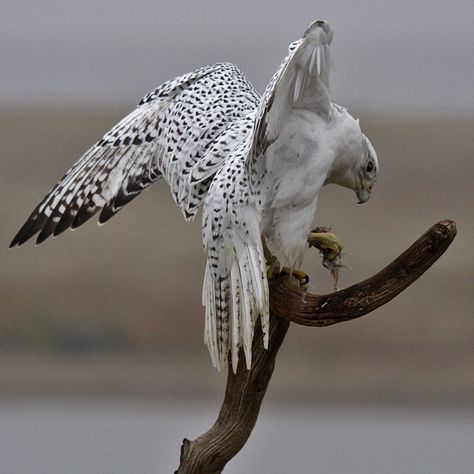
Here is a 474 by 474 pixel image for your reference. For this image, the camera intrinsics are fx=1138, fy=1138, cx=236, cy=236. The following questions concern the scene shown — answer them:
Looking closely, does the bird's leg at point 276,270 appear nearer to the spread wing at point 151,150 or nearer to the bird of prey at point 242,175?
the bird of prey at point 242,175

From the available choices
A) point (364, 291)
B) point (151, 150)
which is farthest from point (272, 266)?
point (151, 150)

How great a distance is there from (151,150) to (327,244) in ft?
2.11

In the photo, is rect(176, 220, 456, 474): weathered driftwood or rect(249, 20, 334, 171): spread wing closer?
rect(249, 20, 334, 171): spread wing

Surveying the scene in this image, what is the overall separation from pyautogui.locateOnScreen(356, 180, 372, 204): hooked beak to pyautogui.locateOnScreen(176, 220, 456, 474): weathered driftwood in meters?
0.33

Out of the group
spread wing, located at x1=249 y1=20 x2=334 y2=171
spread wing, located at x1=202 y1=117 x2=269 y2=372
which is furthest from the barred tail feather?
spread wing, located at x1=249 y1=20 x2=334 y2=171

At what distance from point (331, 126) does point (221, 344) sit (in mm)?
694

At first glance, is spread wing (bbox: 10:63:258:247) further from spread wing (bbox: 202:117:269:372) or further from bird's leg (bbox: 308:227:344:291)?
bird's leg (bbox: 308:227:344:291)

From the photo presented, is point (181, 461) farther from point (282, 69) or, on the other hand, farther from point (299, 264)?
point (282, 69)

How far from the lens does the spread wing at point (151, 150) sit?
3496 millimetres

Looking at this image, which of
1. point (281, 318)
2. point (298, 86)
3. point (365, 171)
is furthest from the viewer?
point (281, 318)

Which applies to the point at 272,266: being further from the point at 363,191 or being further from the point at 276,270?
the point at 363,191

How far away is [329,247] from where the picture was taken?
3.45m

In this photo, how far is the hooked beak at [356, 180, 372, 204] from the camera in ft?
11.0

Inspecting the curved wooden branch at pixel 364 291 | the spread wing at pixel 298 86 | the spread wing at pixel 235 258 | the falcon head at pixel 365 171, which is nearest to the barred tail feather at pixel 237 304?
the spread wing at pixel 235 258
